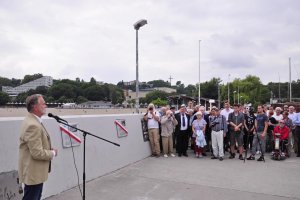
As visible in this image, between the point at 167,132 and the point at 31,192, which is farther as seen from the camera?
the point at 167,132

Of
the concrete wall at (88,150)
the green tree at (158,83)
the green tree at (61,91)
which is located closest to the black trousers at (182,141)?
the concrete wall at (88,150)

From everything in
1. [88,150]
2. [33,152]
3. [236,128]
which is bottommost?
[88,150]

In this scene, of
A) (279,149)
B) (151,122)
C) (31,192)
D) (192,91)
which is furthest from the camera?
(192,91)

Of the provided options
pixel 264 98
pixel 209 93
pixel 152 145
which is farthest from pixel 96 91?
pixel 152 145

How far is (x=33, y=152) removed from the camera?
388 centimetres

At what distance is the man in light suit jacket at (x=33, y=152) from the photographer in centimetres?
391

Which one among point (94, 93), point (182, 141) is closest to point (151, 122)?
point (182, 141)

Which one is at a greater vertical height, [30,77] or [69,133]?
[30,77]

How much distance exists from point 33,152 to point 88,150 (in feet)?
12.8

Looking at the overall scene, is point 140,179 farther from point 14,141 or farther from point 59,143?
point 14,141

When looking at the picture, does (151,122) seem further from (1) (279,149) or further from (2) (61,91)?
(2) (61,91)

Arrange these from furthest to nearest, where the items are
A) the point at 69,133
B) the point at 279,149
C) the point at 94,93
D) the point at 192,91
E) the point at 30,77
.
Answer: the point at 192,91 < the point at 94,93 < the point at 30,77 < the point at 279,149 < the point at 69,133

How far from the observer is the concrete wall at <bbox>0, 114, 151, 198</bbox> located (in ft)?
17.4

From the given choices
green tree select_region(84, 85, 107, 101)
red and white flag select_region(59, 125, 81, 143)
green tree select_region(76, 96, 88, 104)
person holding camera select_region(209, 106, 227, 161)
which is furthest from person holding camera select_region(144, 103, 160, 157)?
green tree select_region(84, 85, 107, 101)
